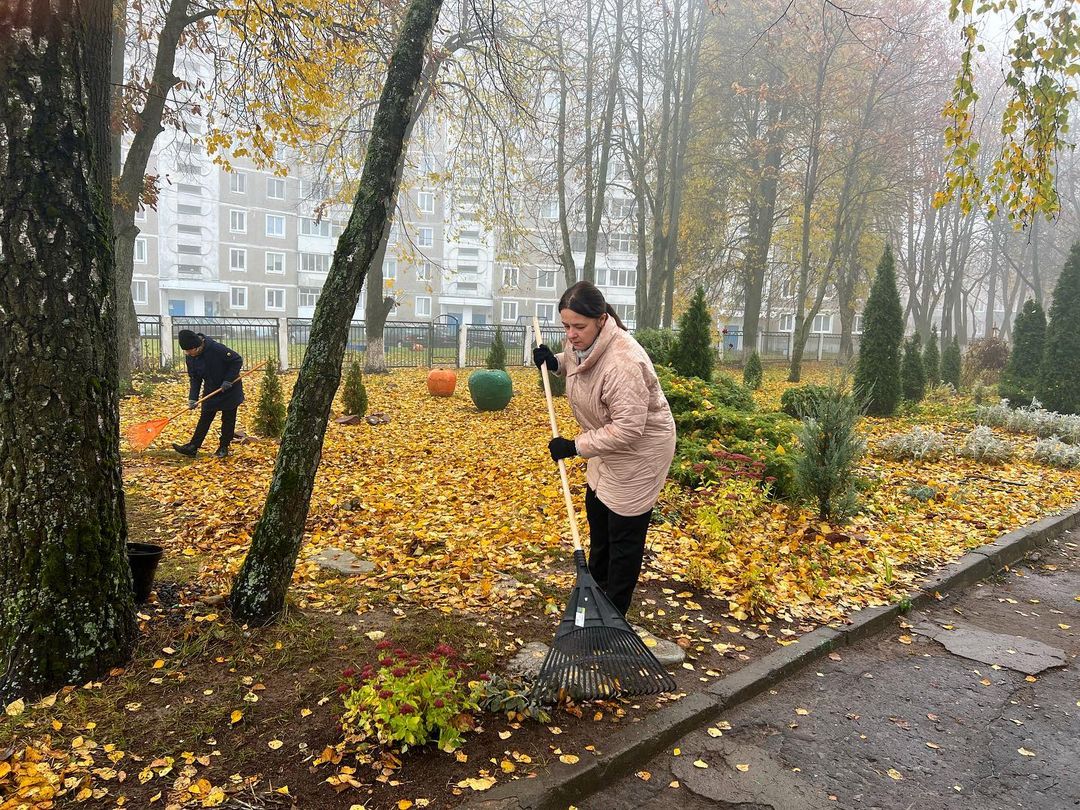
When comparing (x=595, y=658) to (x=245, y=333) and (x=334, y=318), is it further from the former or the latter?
(x=245, y=333)

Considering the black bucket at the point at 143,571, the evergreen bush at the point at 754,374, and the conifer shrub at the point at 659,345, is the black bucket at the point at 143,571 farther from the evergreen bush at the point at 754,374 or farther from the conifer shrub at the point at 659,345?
the evergreen bush at the point at 754,374

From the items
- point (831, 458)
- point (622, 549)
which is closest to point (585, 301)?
point (622, 549)

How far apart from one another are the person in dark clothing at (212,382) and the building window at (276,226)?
3892 cm

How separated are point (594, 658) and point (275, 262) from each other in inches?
1794

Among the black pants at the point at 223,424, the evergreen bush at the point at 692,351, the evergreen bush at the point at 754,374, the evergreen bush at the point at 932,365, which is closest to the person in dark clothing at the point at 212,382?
the black pants at the point at 223,424

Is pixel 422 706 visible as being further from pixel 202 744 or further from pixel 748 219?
pixel 748 219

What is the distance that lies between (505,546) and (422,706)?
2.72 meters

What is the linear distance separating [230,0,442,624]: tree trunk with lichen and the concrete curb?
1685 millimetres

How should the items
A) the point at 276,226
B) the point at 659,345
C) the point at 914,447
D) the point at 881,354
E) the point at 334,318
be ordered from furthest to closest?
the point at 276,226, the point at 881,354, the point at 659,345, the point at 914,447, the point at 334,318

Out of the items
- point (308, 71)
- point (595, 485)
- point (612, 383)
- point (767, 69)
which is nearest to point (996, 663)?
point (595, 485)

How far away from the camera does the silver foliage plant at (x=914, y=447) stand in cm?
928

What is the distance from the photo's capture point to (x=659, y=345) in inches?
448

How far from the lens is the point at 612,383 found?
126 inches

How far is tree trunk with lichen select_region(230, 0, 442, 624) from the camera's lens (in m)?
3.40
